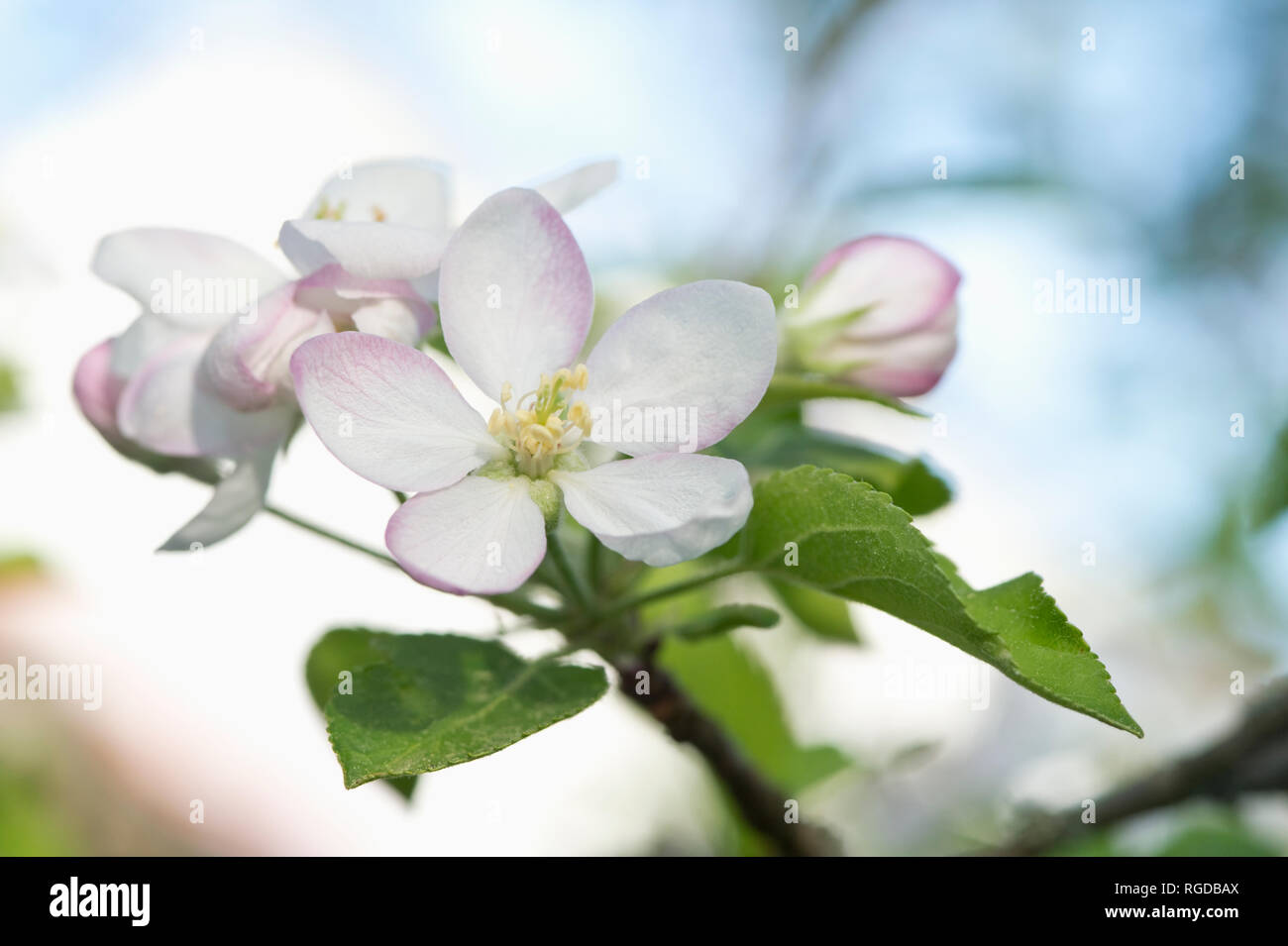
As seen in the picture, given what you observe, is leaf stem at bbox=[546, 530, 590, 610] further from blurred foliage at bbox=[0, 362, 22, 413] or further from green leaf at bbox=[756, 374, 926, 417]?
blurred foliage at bbox=[0, 362, 22, 413]

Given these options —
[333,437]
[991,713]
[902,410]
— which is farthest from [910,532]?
[991,713]

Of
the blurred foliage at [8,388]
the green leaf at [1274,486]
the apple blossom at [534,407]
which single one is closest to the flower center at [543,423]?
the apple blossom at [534,407]

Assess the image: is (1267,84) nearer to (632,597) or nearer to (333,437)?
(632,597)

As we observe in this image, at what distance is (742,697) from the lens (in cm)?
141

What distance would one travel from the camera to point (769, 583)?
111 cm

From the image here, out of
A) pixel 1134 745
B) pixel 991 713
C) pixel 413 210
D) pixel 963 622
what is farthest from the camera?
pixel 991 713

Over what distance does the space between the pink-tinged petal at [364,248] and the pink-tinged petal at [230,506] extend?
153 mm

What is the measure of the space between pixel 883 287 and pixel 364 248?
44 centimetres

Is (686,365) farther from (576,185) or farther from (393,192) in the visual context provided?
(393,192)

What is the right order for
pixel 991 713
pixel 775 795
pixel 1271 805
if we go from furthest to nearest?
1. pixel 991 713
2. pixel 1271 805
3. pixel 775 795

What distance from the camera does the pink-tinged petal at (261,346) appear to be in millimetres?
712

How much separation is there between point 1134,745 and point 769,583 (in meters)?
1.13

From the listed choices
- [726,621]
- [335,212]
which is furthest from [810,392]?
[335,212]

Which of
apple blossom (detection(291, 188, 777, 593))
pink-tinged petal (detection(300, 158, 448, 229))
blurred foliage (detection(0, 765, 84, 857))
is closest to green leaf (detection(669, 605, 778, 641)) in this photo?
apple blossom (detection(291, 188, 777, 593))
